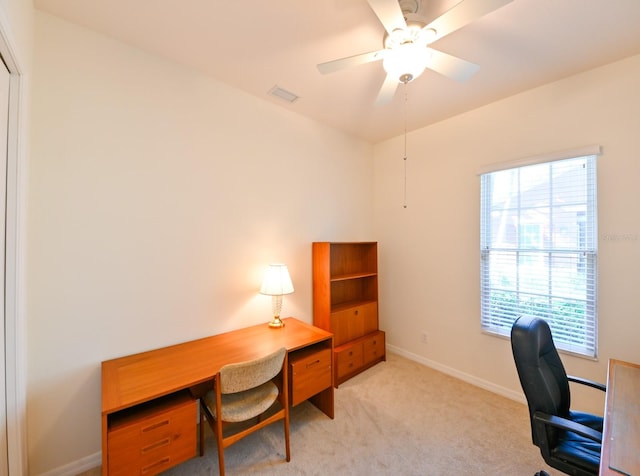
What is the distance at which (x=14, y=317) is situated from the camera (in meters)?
1.29

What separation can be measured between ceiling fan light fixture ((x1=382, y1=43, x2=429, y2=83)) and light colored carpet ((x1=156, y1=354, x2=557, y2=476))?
7.95ft

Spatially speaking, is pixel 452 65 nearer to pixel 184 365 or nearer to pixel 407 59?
pixel 407 59

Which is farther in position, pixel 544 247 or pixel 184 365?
pixel 544 247

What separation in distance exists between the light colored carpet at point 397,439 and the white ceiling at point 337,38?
9.08 ft

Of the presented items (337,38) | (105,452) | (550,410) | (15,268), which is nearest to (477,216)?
(550,410)

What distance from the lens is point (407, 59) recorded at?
4.67ft

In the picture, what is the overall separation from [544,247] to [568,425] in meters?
1.54

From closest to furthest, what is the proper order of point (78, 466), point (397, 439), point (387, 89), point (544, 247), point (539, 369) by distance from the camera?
point (539, 369) → point (78, 466) → point (387, 89) → point (397, 439) → point (544, 247)

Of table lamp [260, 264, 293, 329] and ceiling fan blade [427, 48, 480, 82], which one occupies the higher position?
ceiling fan blade [427, 48, 480, 82]

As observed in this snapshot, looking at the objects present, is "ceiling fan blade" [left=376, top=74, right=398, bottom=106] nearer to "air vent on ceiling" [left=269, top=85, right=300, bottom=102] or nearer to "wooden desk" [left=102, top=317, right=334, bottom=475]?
"air vent on ceiling" [left=269, top=85, right=300, bottom=102]

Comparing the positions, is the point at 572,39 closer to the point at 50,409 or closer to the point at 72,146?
the point at 72,146

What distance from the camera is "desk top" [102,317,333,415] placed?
53.2 inches

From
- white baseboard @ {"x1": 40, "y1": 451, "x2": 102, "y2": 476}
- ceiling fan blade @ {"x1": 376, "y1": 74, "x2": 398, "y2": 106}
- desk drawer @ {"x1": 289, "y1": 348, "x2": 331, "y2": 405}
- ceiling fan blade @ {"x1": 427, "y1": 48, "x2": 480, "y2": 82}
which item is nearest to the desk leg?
white baseboard @ {"x1": 40, "y1": 451, "x2": 102, "y2": 476}

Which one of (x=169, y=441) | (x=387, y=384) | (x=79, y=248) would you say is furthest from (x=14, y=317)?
(x=387, y=384)
